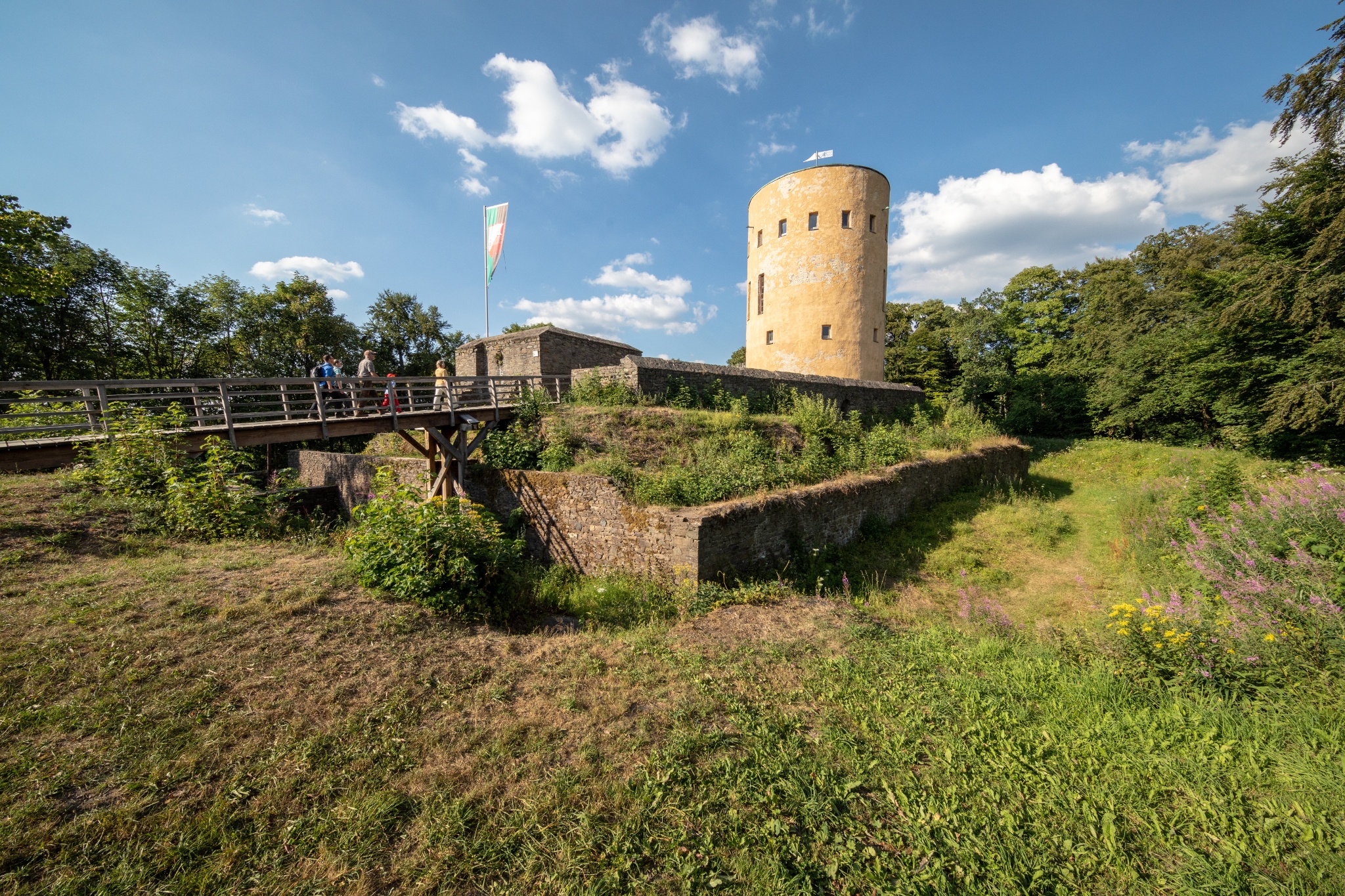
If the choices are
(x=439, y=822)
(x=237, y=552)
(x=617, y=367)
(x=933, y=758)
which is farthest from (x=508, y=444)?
(x=933, y=758)

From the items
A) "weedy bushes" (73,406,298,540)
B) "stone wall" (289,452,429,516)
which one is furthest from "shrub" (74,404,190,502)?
"stone wall" (289,452,429,516)

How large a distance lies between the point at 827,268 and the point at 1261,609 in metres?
15.3

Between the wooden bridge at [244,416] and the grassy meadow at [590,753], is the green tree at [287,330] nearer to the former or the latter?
the wooden bridge at [244,416]

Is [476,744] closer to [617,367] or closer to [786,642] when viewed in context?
[786,642]

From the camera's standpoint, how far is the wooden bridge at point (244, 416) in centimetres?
653

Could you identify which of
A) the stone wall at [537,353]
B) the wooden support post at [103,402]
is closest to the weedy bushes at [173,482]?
the wooden support post at [103,402]

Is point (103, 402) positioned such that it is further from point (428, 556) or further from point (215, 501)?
point (428, 556)

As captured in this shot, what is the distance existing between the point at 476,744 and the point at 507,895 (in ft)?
3.77

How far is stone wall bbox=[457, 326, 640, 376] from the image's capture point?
54.5ft

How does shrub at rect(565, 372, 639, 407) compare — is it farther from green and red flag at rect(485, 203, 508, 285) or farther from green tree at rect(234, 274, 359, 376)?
green tree at rect(234, 274, 359, 376)

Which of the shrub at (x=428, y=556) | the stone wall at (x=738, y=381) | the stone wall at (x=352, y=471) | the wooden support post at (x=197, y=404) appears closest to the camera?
the shrub at (x=428, y=556)

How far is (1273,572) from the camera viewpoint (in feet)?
14.9

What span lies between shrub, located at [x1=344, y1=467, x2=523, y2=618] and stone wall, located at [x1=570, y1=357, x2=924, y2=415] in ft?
20.1

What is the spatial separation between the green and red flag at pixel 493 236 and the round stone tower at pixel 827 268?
Result: 1036cm
